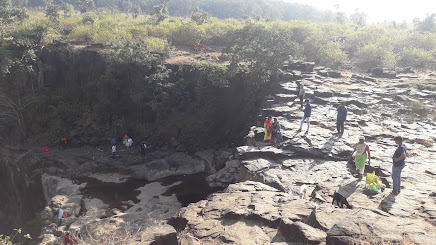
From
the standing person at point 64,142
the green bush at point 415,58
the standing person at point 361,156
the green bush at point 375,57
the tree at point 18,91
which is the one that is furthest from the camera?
the green bush at point 415,58

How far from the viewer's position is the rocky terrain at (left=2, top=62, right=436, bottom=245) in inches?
268

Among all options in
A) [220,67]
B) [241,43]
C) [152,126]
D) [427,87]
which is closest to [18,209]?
[152,126]

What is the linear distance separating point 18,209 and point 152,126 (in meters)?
11.0

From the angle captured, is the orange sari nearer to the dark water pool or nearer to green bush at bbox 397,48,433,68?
the dark water pool

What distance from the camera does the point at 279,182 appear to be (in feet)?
36.4

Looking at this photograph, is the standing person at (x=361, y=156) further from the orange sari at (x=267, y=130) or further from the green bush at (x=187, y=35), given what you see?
the green bush at (x=187, y=35)

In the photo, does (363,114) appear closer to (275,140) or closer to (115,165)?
(275,140)

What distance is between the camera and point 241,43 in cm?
2594

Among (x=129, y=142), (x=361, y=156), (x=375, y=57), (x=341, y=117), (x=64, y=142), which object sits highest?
(x=375, y=57)

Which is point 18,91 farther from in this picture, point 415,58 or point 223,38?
point 415,58

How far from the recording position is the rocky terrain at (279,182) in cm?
680

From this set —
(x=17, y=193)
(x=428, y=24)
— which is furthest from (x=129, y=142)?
(x=428, y=24)

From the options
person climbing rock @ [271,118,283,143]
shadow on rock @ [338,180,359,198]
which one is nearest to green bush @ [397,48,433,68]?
person climbing rock @ [271,118,283,143]

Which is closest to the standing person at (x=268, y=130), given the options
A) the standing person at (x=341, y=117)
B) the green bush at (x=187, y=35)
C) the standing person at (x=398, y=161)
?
the standing person at (x=341, y=117)
